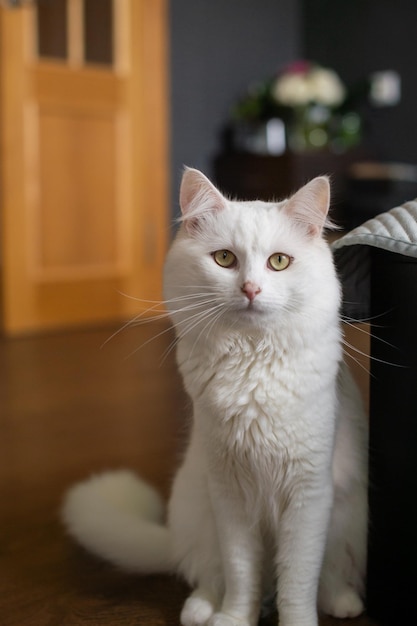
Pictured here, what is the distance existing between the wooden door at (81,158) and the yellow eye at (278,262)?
2422mm

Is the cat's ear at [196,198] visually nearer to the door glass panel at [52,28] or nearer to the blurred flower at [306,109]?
the door glass panel at [52,28]

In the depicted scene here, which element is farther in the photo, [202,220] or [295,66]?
[295,66]

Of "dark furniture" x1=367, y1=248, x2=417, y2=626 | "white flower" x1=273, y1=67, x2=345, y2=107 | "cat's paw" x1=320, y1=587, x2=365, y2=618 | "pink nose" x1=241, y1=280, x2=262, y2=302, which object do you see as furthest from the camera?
"white flower" x1=273, y1=67, x2=345, y2=107

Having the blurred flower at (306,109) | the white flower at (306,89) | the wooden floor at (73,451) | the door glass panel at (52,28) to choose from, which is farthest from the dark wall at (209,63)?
the wooden floor at (73,451)

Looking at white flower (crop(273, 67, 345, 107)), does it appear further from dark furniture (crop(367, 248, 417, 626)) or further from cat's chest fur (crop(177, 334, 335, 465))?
cat's chest fur (crop(177, 334, 335, 465))

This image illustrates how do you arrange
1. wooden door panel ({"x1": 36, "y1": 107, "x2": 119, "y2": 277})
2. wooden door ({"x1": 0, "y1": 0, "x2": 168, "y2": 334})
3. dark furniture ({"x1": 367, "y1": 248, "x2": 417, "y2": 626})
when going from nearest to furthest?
dark furniture ({"x1": 367, "y1": 248, "x2": 417, "y2": 626})
wooden door ({"x1": 0, "y1": 0, "x2": 168, "y2": 334})
wooden door panel ({"x1": 36, "y1": 107, "x2": 119, "y2": 277})

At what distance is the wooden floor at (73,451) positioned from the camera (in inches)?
48.2

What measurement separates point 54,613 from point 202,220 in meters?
0.69

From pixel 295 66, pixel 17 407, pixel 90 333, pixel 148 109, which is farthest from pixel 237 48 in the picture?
pixel 17 407

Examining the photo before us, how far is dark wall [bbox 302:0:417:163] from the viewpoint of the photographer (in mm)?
4082

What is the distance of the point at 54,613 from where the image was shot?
1197mm

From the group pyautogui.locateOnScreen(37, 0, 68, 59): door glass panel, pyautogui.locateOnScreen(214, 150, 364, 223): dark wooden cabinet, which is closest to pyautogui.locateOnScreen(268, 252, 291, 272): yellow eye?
pyautogui.locateOnScreen(214, 150, 364, 223): dark wooden cabinet

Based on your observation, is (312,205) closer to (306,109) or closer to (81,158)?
(81,158)

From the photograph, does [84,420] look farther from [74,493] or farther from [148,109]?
[148,109]
